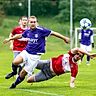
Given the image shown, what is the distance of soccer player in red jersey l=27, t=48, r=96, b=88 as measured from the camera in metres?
15.9

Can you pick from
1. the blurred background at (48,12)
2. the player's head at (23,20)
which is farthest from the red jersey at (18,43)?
the blurred background at (48,12)

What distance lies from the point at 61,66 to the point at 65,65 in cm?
11

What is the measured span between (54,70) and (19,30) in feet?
9.88

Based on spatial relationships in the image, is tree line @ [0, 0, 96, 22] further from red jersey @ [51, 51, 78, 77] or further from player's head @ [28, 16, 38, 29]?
player's head @ [28, 16, 38, 29]

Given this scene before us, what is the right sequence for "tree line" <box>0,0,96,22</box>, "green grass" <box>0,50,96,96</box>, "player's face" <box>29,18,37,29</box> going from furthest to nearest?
1. "tree line" <box>0,0,96,22</box>
2. "player's face" <box>29,18,37,29</box>
3. "green grass" <box>0,50,96,96</box>

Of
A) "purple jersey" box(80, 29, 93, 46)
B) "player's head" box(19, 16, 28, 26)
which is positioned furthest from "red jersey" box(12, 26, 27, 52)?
"purple jersey" box(80, 29, 93, 46)

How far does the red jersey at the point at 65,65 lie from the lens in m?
15.9

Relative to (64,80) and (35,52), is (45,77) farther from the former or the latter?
(64,80)

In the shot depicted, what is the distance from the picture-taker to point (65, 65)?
16016 mm

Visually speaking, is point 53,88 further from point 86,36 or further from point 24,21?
point 86,36

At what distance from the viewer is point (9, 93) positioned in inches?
579

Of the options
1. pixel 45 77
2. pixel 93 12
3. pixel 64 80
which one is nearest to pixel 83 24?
pixel 64 80

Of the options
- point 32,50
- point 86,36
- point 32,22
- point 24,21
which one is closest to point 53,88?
point 32,50

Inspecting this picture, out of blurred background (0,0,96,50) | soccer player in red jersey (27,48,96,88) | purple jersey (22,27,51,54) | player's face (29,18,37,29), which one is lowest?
blurred background (0,0,96,50)
